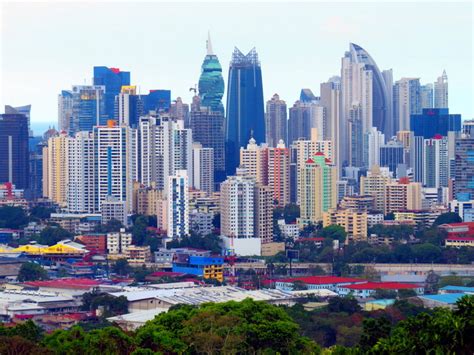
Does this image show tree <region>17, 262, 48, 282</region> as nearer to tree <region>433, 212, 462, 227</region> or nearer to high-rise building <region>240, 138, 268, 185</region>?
tree <region>433, 212, 462, 227</region>

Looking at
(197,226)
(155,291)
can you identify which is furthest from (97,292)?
(197,226)

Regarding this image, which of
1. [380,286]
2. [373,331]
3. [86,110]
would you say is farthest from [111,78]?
[373,331]

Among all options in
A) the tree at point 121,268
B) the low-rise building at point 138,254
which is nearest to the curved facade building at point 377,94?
the low-rise building at point 138,254

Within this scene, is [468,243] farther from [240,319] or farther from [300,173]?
[240,319]

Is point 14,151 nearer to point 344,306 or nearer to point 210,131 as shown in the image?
point 210,131

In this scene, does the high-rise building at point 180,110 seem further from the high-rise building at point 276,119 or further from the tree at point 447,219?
the tree at point 447,219
